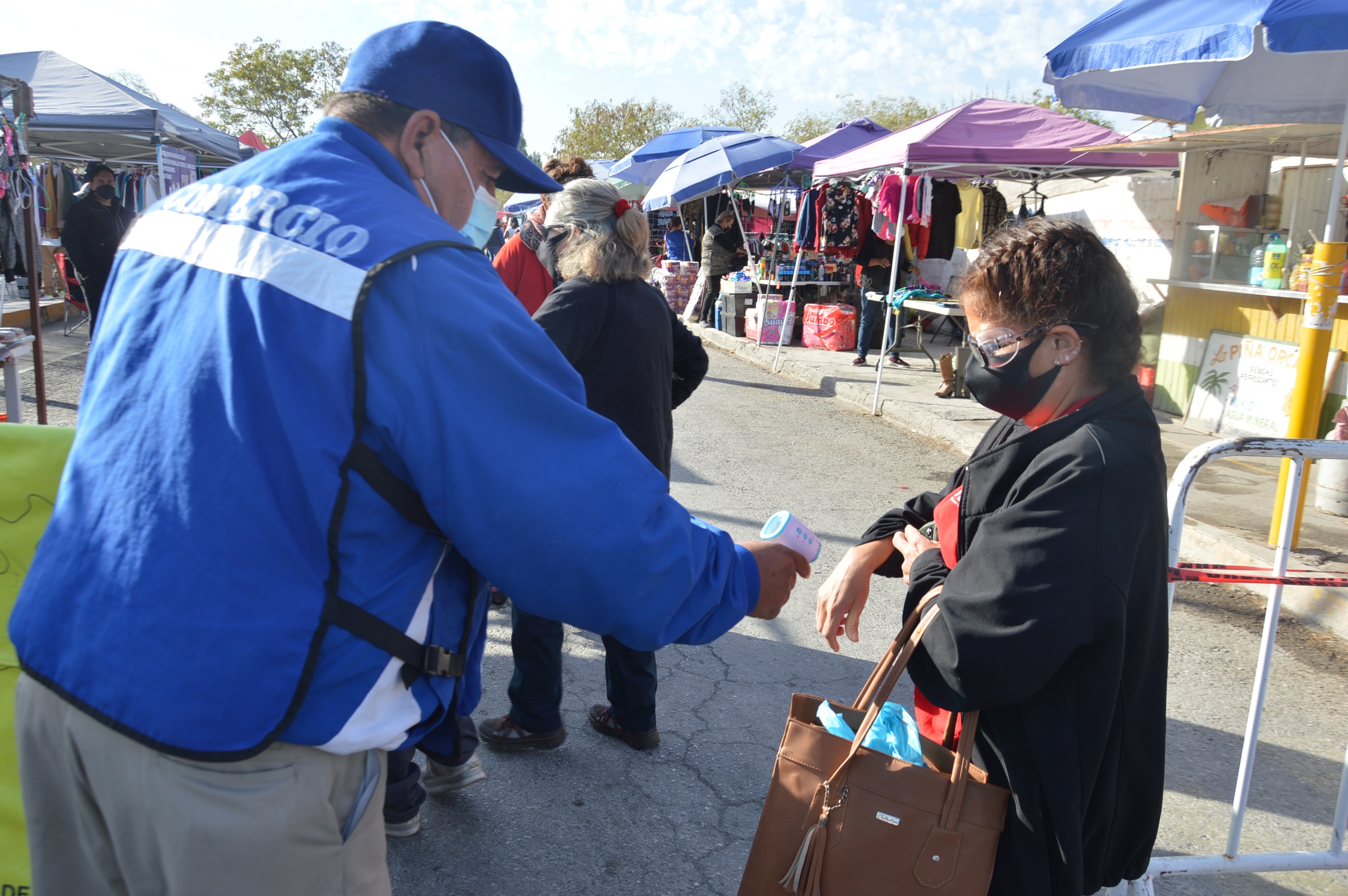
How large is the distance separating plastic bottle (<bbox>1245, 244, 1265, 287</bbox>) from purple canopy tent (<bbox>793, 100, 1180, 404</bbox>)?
1779mm

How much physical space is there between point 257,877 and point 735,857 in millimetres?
1815

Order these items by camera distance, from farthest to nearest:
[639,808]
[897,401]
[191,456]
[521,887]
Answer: [897,401]
[639,808]
[521,887]
[191,456]

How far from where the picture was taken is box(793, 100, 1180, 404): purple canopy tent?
8383mm

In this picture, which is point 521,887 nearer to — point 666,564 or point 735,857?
point 735,857

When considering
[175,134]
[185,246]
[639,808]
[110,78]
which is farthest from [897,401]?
[110,78]

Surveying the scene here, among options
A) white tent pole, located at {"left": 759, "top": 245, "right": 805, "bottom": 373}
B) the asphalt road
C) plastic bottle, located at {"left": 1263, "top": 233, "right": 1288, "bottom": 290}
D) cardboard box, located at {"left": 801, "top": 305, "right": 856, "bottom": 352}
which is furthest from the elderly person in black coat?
cardboard box, located at {"left": 801, "top": 305, "right": 856, "bottom": 352}

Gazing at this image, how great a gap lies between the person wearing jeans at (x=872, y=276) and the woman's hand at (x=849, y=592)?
31.8 feet

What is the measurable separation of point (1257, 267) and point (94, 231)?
12.3m

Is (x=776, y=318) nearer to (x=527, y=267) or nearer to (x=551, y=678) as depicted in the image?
(x=527, y=267)

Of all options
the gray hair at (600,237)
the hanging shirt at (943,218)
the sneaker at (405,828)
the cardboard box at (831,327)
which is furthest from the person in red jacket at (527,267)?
the cardboard box at (831,327)

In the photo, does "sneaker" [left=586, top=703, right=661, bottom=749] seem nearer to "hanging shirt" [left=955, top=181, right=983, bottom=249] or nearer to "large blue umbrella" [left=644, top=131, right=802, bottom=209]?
"large blue umbrella" [left=644, top=131, right=802, bottom=209]

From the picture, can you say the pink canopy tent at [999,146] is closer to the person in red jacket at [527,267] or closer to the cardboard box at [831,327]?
the cardboard box at [831,327]

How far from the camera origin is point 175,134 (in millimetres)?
11852

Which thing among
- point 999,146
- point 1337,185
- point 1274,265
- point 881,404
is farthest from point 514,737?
point 999,146
